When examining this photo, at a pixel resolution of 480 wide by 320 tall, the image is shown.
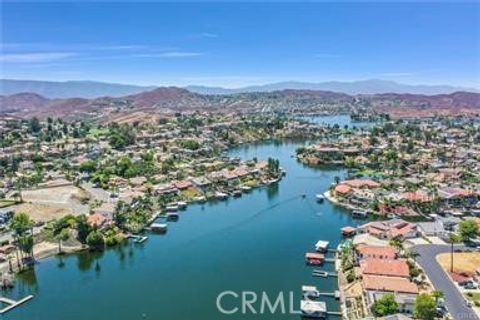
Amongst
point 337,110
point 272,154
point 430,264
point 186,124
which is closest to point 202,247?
point 430,264

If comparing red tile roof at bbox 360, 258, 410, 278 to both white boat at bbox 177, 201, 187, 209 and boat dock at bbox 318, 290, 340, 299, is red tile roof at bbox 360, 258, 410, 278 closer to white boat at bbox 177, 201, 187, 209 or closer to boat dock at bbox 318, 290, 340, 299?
boat dock at bbox 318, 290, 340, 299

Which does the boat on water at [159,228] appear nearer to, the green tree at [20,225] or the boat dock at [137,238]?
the boat dock at [137,238]

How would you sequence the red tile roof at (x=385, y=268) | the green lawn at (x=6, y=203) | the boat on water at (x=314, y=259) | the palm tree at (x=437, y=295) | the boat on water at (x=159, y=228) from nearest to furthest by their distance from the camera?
1. the palm tree at (x=437, y=295)
2. the red tile roof at (x=385, y=268)
3. the boat on water at (x=314, y=259)
4. the boat on water at (x=159, y=228)
5. the green lawn at (x=6, y=203)

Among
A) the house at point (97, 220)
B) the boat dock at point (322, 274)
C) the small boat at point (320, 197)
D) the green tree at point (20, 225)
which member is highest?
the green tree at point (20, 225)

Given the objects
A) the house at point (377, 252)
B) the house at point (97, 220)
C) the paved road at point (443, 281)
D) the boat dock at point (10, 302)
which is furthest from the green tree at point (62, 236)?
the paved road at point (443, 281)

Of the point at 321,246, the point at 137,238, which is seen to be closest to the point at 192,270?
the point at 137,238

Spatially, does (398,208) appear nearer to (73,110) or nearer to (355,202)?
(355,202)

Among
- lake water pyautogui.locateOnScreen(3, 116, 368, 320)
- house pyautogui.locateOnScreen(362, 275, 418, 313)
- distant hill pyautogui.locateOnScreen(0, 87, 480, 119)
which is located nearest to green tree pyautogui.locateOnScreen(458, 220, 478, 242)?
lake water pyautogui.locateOnScreen(3, 116, 368, 320)
